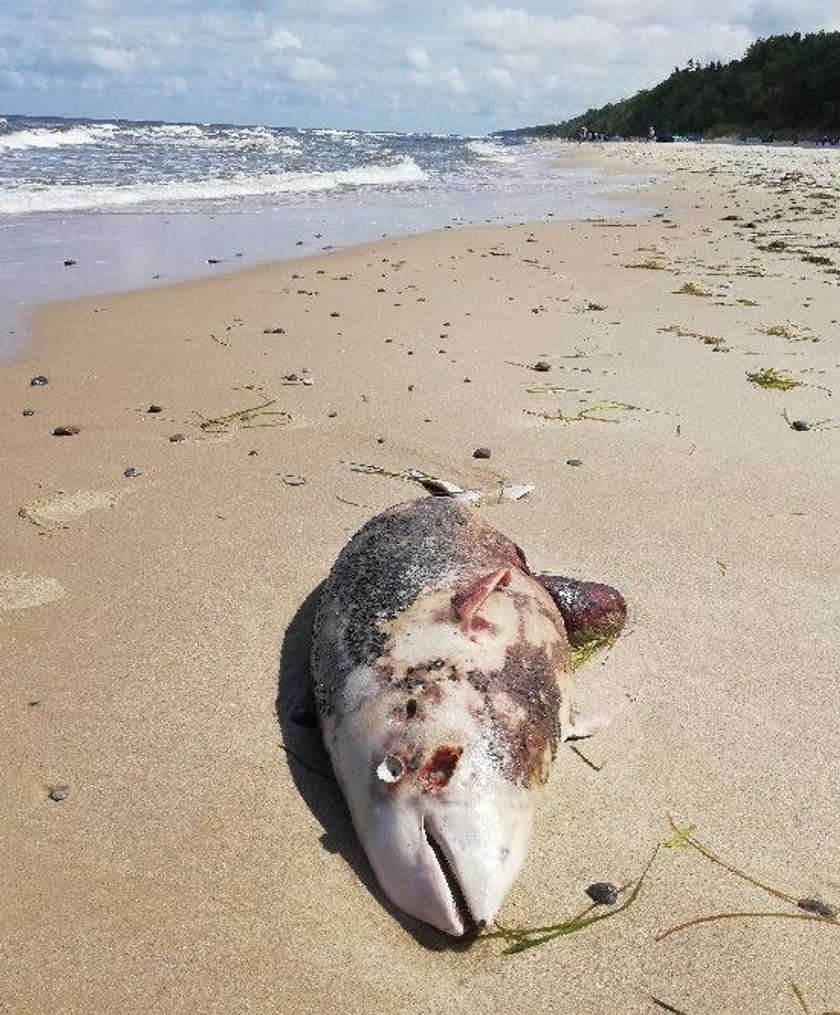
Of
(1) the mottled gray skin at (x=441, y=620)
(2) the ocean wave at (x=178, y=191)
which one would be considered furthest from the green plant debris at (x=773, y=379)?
(2) the ocean wave at (x=178, y=191)

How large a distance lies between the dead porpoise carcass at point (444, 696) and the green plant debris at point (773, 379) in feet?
12.3

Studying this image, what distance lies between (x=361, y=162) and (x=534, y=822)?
36018 millimetres

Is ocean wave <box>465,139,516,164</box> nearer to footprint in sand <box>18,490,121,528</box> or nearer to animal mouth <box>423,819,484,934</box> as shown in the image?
footprint in sand <box>18,490,121,528</box>

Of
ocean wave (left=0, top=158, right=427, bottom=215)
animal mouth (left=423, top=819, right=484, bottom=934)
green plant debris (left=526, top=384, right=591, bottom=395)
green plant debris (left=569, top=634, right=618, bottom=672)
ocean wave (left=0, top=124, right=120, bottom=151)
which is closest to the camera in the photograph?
animal mouth (left=423, top=819, right=484, bottom=934)

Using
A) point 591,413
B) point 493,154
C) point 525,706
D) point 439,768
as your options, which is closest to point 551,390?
point 591,413

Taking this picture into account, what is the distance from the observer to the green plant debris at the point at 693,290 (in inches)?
398

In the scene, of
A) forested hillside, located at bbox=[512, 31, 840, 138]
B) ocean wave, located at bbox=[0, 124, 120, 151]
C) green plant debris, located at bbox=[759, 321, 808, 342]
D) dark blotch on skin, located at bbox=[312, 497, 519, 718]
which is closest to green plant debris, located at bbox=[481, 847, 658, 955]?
dark blotch on skin, located at bbox=[312, 497, 519, 718]

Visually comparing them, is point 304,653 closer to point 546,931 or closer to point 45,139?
point 546,931

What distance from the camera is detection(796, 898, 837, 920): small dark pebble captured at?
8.05 ft

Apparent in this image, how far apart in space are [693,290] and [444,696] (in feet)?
28.3

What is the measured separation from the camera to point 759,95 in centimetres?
6650

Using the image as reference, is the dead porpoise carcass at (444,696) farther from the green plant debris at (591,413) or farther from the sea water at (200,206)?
the sea water at (200,206)

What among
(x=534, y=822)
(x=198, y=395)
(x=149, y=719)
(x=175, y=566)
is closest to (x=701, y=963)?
(x=534, y=822)

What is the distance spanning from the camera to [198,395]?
22.0ft
